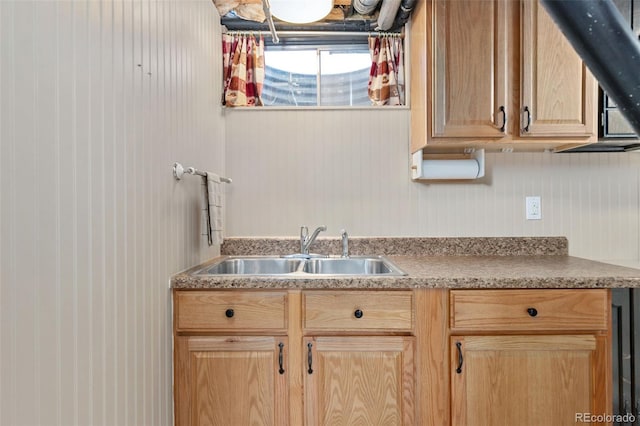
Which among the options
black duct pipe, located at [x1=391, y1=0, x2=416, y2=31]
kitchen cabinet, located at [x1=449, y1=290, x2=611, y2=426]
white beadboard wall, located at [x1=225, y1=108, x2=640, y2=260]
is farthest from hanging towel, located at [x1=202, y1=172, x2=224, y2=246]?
black duct pipe, located at [x1=391, y1=0, x2=416, y2=31]

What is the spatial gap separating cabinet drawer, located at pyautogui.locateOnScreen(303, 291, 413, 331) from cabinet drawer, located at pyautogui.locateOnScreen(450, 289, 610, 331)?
196mm

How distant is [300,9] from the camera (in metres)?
1.52

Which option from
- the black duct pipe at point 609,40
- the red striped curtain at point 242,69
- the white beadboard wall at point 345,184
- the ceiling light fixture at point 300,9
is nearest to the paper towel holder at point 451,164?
the white beadboard wall at point 345,184

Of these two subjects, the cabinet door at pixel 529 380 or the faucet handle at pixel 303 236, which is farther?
the faucet handle at pixel 303 236

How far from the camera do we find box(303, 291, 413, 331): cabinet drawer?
135cm

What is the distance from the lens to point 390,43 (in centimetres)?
204

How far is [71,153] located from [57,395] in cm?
57

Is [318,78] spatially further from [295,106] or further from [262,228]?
[262,228]

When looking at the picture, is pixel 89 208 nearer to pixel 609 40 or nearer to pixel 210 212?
pixel 210 212

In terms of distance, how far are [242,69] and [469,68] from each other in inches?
48.7

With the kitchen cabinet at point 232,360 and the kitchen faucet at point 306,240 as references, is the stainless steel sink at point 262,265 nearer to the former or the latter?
the kitchen faucet at point 306,240

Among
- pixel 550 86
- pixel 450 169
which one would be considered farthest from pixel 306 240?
pixel 550 86

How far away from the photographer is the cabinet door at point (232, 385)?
1349 millimetres

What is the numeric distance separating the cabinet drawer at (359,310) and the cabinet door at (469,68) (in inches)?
31.9
